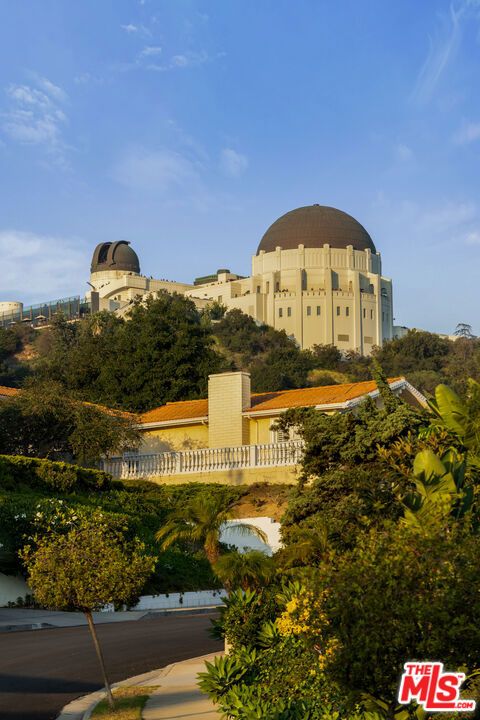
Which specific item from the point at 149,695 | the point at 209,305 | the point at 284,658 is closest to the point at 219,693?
the point at 284,658

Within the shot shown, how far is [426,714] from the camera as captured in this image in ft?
38.1

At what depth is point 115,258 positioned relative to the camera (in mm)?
171500

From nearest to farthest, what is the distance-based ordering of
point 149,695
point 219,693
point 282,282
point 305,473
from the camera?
point 219,693 < point 149,695 < point 305,473 < point 282,282

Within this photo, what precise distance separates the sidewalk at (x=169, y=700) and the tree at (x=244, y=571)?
1583mm

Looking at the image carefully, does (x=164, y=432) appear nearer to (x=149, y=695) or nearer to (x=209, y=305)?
(x=149, y=695)

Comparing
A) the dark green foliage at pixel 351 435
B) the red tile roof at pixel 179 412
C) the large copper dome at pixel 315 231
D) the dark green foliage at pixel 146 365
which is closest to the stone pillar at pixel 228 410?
the red tile roof at pixel 179 412

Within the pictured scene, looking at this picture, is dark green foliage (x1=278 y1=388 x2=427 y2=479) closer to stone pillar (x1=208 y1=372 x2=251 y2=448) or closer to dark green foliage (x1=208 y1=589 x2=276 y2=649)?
dark green foliage (x1=208 y1=589 x2=276 y2=649)

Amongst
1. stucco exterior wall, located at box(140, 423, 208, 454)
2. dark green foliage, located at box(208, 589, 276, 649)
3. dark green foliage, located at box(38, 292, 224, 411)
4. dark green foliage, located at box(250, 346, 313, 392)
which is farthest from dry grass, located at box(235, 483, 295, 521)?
dark green foliage, located at box(250, 346, 313, 392)

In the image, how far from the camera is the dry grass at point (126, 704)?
46.4 feet

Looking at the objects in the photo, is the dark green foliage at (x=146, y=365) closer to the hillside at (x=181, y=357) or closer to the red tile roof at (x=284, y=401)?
the hillside at (x=181, y=357)

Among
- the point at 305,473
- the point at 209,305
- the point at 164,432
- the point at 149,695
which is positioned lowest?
the point at 149,695

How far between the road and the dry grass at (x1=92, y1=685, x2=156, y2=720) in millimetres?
627

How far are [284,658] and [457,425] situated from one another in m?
11.2

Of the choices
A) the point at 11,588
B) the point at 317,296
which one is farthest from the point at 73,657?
the point at 317,296
